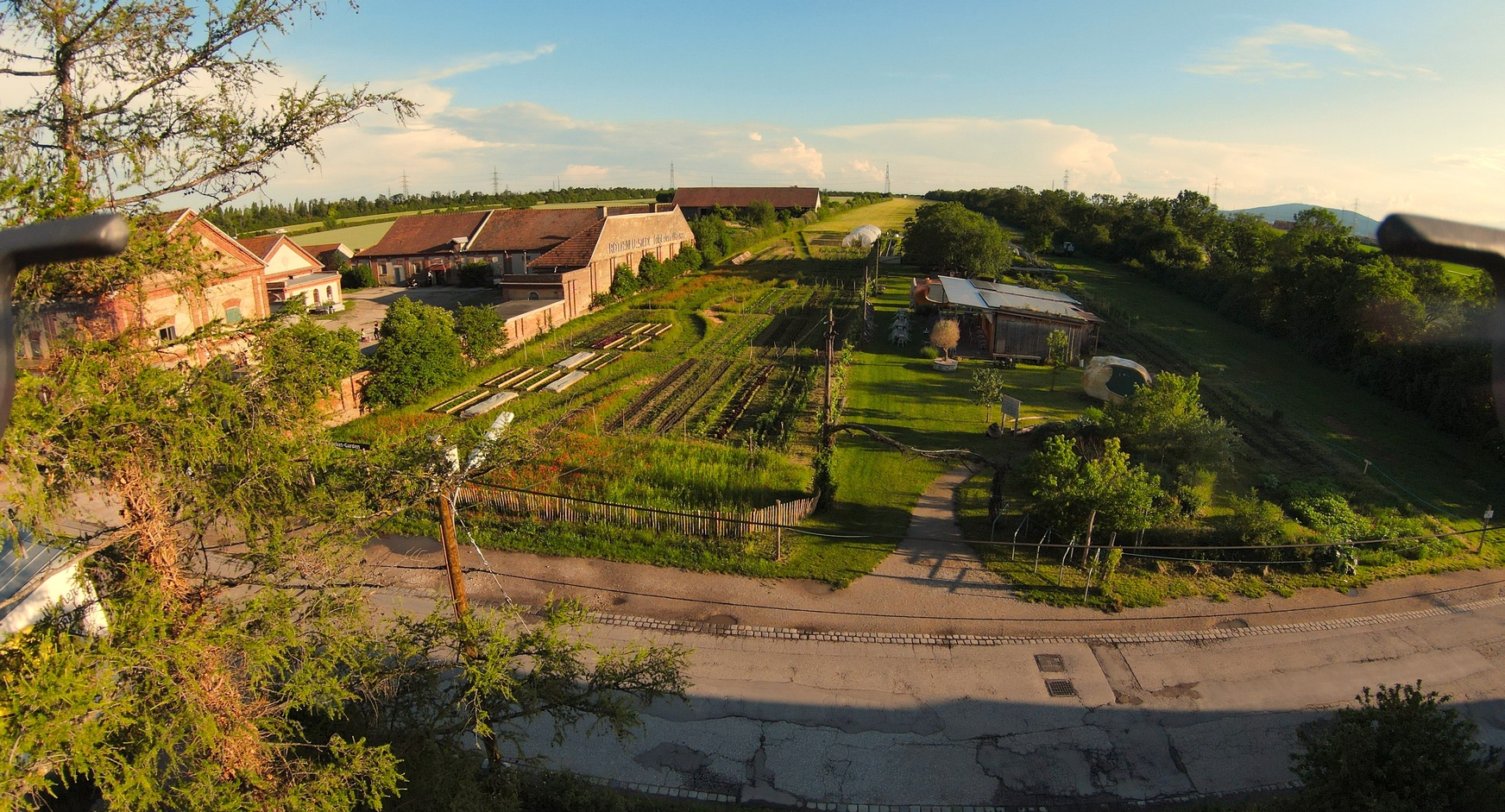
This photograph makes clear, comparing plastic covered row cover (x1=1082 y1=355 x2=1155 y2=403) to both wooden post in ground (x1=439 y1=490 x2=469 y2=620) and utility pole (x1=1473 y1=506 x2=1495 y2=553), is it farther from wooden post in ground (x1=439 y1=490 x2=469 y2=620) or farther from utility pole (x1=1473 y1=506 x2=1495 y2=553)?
wooden post in ground (x1=439 y1=490 x2=469 y2=620)

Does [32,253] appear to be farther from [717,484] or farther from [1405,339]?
[1405,339]

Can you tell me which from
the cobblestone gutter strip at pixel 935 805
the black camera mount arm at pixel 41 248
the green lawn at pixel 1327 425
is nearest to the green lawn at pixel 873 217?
the green lawn at pixel 1327 425

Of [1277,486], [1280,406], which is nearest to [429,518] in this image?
[1277,486]

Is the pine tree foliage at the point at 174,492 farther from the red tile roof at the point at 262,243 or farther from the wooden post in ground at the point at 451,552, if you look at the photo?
the red tile roof at the point at 262,243

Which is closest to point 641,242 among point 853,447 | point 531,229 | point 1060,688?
point 531,229

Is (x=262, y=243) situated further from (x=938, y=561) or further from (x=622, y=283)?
(x=938, y=561)

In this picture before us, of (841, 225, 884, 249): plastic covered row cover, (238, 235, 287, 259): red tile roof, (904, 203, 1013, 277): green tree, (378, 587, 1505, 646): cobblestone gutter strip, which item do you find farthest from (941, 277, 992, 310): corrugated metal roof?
(238, 235, 287, 259): red tile roof
